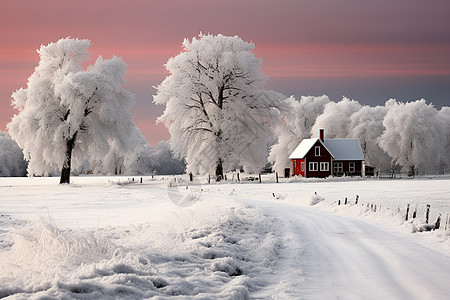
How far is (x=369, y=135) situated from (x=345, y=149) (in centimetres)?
1203

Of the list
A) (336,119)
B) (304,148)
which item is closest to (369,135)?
(336,119)

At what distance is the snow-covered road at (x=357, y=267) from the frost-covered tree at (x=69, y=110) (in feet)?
126

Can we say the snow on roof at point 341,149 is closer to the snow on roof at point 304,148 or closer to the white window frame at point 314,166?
the snow on roof at point 304,148

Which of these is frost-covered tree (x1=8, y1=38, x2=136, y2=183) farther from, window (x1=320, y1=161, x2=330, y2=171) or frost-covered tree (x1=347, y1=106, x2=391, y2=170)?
frost-covered tree (x1=347, y1=106, x2=391, y2=170)

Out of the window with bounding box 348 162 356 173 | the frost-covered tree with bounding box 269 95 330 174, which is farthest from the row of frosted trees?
the frost-covered tree with bounding box 269 95 330 174

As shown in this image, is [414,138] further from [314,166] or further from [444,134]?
[314,166]

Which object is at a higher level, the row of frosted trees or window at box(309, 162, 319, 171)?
the row of frosted trees

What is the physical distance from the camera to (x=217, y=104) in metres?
51.4

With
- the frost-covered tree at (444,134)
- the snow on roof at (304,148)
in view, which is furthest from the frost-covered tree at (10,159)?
the frost-covered tree at (444,134)

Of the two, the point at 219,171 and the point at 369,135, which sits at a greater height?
the point at 369,135

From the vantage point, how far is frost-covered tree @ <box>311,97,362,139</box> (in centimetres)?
7775

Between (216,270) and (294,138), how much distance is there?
72278 mm

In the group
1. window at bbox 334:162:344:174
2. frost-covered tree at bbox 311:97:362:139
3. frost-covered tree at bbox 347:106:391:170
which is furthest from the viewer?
frost-covered tree at bbox 347:106:391:170

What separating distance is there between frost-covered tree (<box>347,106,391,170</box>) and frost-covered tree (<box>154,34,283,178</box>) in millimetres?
31511
